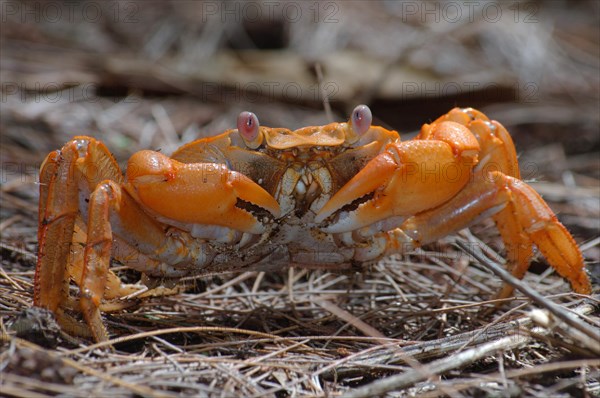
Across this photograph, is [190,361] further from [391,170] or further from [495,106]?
[495,106]

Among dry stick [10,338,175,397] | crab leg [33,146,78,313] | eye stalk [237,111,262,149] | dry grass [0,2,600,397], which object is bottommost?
dry grass [0,2,600,397]

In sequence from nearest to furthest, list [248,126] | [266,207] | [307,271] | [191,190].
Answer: [191,190] → [266,207] → [248,126] → [307,271]

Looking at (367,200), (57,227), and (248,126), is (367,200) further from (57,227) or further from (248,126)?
(57,227)

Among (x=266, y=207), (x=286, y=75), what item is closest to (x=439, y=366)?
(x=266, y=207)

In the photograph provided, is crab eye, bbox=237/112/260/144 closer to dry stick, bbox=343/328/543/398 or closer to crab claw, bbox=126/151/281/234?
crab claw, bbox=126/151/281/234

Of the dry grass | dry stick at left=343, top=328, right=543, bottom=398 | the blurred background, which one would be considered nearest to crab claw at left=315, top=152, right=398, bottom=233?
the dry grass

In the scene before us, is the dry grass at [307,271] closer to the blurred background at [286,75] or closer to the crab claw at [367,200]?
the blurred background at [286,75]

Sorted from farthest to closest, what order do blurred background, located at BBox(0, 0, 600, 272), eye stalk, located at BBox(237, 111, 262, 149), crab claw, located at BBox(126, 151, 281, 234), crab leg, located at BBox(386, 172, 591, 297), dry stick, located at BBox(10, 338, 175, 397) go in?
blurred background, located at BBox(0, 0, 600, 272), crab leg, located at BBox(386, 172, 591, 297), eye stalk, located at BBox(237, 111, 262, 149), crab claw, located at BBox(126, 151, 281, 234), dry stick, located at BBox(10, 338, 175, 397)
